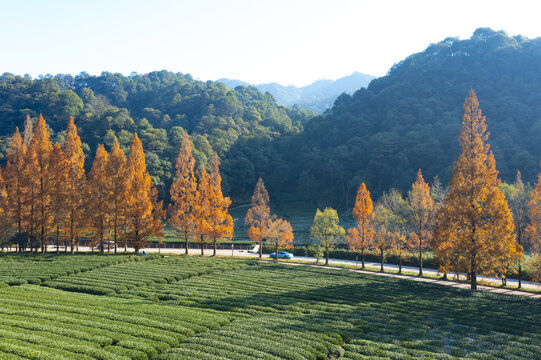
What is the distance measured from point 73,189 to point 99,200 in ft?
11.1

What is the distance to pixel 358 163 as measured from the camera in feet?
329

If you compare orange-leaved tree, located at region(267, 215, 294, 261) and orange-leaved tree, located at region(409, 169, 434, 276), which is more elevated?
orange-leaved tree, located at region(409, 169, 434, 276)

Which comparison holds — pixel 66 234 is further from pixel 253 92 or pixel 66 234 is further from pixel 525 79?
pixel 253 92

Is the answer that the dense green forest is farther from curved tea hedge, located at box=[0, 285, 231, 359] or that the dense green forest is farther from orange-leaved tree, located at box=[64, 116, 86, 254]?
curved tea hedge, located at box=[0, 285, 231, 359]

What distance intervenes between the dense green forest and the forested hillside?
1.33 feet

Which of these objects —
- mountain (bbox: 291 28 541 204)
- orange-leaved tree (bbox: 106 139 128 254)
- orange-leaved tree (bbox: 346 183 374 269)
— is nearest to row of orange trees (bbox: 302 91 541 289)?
orange-leaved tree (bbox: 346 183 374 269)

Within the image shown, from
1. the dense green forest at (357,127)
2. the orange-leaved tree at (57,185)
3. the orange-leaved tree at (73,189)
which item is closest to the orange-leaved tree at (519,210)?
the dense green forest at (357,127)

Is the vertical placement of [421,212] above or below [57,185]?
below

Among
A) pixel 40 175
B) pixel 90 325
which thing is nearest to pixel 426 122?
pixel 40 175

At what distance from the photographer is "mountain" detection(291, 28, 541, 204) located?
89375 mm

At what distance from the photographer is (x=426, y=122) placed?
10075 cm

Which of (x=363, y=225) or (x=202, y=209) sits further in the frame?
(x=202, y=209)

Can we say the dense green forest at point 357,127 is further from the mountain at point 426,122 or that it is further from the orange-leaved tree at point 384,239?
the orange-leaved tree at point 384,239

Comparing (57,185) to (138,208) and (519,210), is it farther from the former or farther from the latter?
(519,210)
